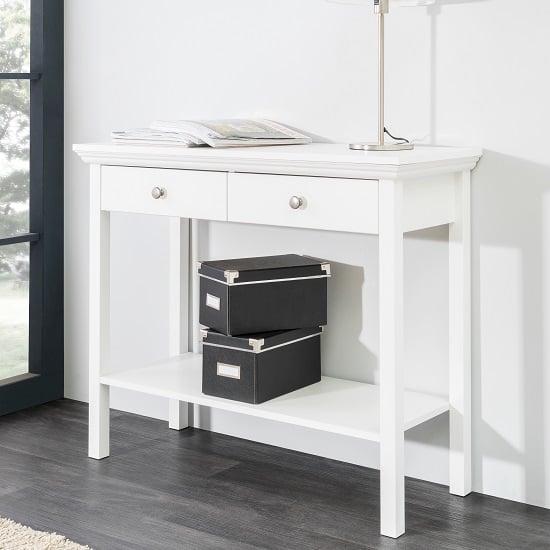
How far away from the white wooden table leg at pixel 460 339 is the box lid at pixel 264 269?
0.32 m

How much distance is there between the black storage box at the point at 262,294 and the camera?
2.22m

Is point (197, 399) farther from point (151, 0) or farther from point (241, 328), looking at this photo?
point (151, 0)

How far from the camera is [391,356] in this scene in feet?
6.50

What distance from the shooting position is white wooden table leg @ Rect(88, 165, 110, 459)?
2436 millimetres

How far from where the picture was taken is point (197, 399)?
2.28m

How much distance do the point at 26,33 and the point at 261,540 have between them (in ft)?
5.60

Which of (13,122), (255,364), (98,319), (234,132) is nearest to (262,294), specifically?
(255,364)

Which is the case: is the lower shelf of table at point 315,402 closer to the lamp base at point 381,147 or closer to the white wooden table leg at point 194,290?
the white wooden table leg at point 194,290

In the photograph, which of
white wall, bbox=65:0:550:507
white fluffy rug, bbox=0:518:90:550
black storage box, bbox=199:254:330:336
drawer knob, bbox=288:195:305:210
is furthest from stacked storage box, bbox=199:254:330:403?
white fluffy rug, bbox=0:518:90:550

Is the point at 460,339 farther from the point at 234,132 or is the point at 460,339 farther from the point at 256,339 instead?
the point at 234,132

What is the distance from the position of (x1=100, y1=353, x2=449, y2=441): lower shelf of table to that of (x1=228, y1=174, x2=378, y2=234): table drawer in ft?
1.40

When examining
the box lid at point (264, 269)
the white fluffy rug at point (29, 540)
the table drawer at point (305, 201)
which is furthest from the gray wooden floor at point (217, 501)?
the table drawer at point (305, 201)

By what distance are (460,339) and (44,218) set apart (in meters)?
1.37

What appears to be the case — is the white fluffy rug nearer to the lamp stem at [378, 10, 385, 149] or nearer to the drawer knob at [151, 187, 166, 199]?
the drawer knob at [151, 187, 166, 199]
